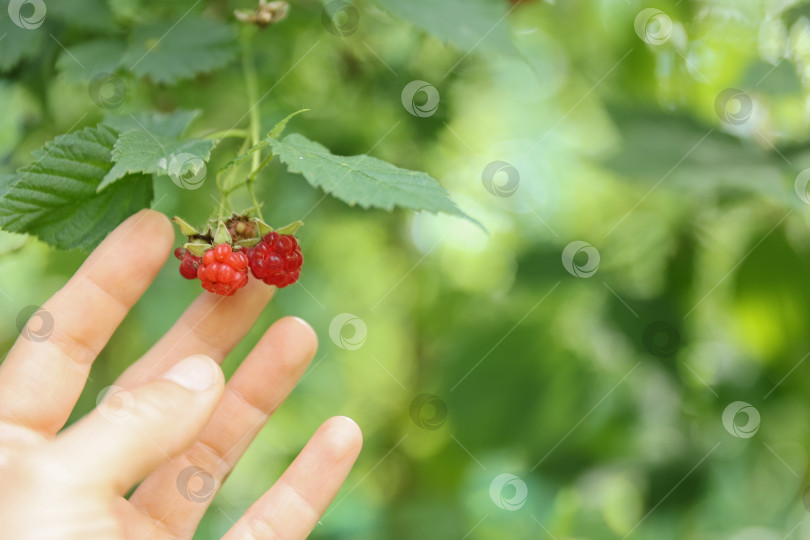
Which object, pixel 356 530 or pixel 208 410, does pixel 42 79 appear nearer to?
pixel 208 410

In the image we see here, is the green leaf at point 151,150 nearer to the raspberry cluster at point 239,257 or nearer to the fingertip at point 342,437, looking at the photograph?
the raspberry cluster at point 239,257

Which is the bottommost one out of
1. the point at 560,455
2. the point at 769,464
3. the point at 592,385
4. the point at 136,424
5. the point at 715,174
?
the point at 136,424

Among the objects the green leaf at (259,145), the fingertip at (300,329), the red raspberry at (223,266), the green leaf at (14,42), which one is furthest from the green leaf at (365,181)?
the green leaf at (14,42)

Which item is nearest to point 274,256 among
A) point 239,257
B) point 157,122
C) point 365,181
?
point 239,257

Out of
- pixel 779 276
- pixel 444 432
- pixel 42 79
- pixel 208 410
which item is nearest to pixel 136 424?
pixel 208 410

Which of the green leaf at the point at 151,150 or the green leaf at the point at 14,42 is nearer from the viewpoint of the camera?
the green leaf at the point at 151,150
